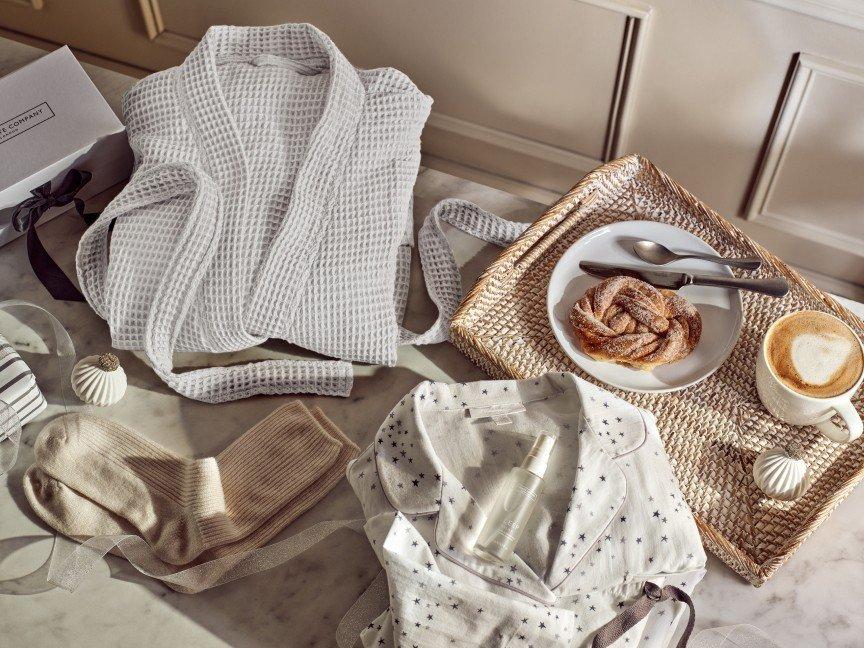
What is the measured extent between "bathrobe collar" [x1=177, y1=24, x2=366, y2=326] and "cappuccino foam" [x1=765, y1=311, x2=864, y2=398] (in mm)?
422

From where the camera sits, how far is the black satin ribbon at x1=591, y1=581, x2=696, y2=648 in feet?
2.01

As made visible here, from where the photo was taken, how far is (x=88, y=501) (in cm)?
72

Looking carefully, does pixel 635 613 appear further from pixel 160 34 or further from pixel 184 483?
pixel 160 34

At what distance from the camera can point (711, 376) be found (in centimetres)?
74

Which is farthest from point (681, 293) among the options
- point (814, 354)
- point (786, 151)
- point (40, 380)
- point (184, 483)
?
point (40, 380)

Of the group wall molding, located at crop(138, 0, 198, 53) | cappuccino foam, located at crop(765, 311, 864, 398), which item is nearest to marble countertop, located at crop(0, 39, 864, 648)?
cappuccino foam, located at crop(765, 311, 864, 398)

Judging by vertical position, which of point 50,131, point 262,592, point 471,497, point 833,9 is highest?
point 833,9

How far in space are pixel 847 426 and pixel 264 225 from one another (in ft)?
1.76

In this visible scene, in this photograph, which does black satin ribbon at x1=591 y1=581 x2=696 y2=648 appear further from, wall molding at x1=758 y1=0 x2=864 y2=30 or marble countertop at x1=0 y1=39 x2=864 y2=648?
wall molding at x1=758 y1=0 x2=864 y2=30

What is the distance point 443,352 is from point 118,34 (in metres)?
0.70

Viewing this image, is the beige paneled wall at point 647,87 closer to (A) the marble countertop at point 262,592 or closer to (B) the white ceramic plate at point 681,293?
(B) the white ceramic plate at point 681,293

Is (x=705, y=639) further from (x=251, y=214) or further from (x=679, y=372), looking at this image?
(x=251, y=214)

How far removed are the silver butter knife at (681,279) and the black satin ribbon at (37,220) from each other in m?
0.52

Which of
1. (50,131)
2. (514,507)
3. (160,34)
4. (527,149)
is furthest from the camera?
(160,34)
